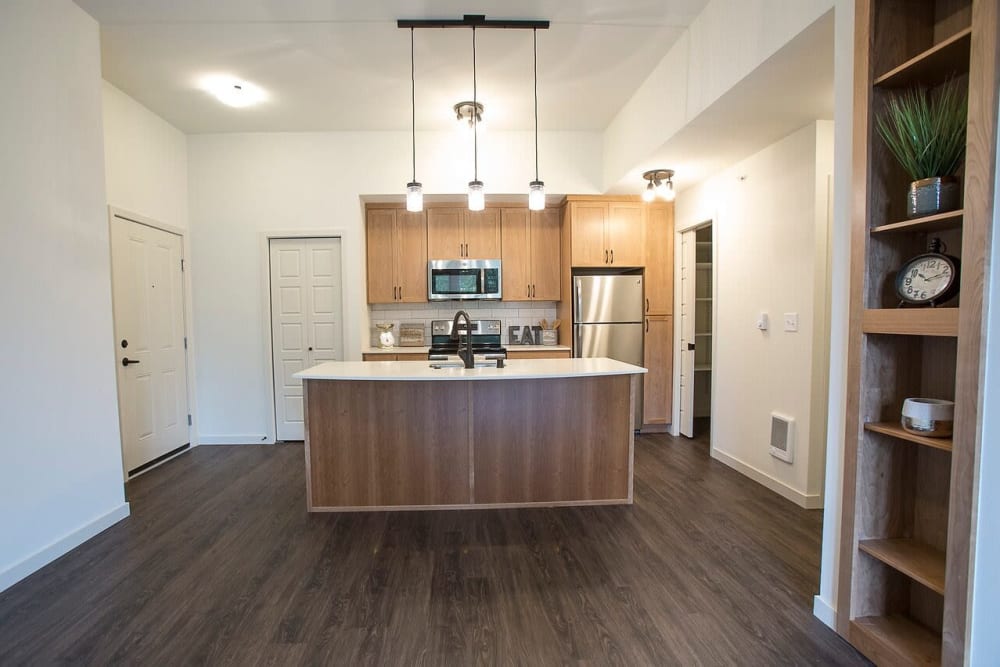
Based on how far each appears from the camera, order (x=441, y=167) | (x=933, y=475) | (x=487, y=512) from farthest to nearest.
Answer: (x=441, y=167) < (x=487, y=512) < (x=933, y=475)

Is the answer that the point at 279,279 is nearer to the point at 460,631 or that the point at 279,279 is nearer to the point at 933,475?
the point at 460,631

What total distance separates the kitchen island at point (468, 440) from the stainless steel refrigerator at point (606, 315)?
1559 mm

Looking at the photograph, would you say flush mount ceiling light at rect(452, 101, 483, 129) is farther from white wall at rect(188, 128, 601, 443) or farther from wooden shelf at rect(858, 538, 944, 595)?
wooden shelf at rect(858, 538, 944, 595)

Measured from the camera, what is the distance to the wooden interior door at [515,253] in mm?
4516

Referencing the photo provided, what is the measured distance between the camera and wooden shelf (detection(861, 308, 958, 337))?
4.24ft

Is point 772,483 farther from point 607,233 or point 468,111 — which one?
point 468,111

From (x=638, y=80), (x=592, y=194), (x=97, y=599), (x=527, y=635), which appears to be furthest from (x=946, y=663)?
(x=592, y=194)

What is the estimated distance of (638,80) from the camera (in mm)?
3223

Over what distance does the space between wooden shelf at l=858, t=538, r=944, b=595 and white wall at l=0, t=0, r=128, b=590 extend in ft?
12.2

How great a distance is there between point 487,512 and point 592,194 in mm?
3182

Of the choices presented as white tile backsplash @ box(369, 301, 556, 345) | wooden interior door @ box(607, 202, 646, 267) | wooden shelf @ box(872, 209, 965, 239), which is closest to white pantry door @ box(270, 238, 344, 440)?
white tile backsplash @ box(369, 301, 556, 345)

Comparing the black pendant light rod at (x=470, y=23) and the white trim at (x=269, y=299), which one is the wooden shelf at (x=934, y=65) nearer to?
the black pendant light rod at (x=470, y=23)

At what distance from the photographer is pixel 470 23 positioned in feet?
8.42

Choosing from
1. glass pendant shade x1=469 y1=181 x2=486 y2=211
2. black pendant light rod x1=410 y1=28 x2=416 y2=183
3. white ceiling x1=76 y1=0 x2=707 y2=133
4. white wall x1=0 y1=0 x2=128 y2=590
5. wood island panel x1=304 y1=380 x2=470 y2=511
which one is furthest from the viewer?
black pendant light rod x1=410 y1=28 x2=416 y2=183
